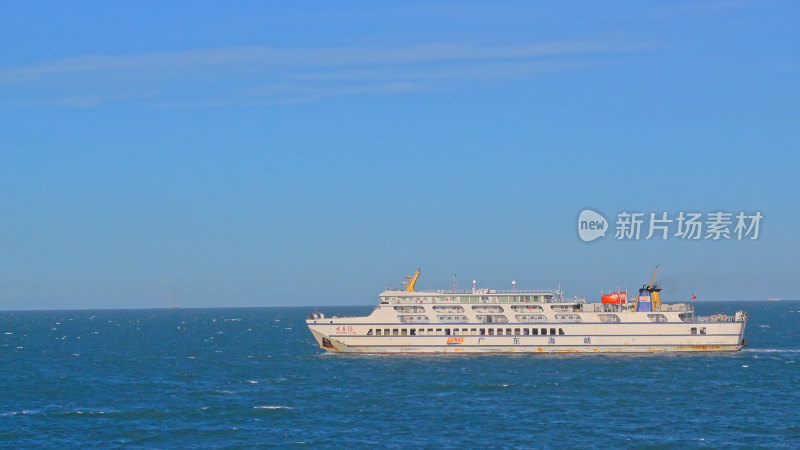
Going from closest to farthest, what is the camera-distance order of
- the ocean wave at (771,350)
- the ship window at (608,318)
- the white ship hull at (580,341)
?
the white ship hull at (580,341)
the ship window at (608,318)
the ocean wave at (771,350)

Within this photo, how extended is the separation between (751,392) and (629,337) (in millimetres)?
23316

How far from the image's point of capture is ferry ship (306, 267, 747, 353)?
332 feet

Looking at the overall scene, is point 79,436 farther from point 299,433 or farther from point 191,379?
point 191,379

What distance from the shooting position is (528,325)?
103 m

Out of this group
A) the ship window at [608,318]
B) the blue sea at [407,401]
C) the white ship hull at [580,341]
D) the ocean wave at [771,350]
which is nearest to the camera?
the blue sea at [407,401]

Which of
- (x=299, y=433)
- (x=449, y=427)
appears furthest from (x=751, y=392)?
(x=299, y=433)

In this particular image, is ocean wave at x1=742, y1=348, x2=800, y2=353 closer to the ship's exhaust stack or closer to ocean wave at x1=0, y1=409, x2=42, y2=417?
the ship's exhaust stack

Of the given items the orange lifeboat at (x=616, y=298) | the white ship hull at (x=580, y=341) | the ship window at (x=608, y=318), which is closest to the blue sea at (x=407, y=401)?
the white ship hull at (x=580, y=341)

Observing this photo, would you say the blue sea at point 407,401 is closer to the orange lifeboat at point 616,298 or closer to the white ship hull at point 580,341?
the white ship hull at point 580,341

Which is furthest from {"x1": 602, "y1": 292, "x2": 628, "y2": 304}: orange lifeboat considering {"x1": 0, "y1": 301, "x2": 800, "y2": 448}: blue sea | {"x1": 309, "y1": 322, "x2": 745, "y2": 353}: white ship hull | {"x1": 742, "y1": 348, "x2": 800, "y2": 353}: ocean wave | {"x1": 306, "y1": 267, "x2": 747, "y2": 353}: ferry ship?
{"x1": 742, "y1": 348, "x2": 800, "y2": 353}: ocean wave

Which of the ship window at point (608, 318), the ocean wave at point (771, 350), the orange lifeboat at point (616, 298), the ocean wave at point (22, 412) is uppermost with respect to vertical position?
the orange lifeboat at point (616, 298)

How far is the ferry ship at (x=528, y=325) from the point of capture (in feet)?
332

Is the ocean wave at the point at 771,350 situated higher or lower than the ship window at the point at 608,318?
lower

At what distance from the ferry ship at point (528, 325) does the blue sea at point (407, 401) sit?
1.84 metres
